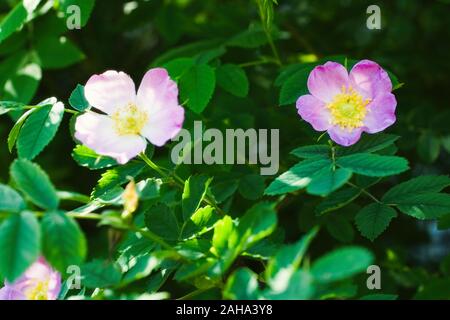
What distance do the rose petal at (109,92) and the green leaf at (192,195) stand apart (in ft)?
0.51

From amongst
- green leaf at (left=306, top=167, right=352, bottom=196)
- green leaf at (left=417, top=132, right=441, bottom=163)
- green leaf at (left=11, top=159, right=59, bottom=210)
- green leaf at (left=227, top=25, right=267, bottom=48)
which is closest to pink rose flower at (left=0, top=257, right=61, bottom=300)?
green leaf at (left=11, top=159, right=59, bottom=210)

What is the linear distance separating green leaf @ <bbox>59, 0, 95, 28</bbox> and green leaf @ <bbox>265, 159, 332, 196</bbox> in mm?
513

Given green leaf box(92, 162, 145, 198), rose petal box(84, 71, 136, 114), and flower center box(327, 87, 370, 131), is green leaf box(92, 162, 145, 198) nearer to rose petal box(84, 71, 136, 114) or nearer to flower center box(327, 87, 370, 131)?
rose petal box(84, 71, 136, 114)

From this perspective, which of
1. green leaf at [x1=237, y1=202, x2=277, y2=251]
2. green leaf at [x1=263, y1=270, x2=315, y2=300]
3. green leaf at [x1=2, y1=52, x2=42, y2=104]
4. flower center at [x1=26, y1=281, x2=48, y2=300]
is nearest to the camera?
green leaf at [x1=263, y1=270, x2=315, y2=300]

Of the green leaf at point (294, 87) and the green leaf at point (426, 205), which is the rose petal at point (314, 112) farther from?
the green leaf at point (426, 205)

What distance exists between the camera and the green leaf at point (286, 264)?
740 millimetres

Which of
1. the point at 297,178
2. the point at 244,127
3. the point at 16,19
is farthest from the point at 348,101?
the point at 16,19

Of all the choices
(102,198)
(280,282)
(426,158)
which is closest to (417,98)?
(426,158)

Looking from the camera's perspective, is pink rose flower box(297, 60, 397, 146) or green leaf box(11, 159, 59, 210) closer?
green leaf box(11, 159, 59, 210)

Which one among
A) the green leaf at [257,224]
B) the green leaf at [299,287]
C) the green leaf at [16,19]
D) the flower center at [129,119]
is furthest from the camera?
the green leaf at [16,19]

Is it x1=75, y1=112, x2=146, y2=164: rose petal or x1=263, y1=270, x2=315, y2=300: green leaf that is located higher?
x1=75, y1=112, x2=146, y2=164: rose petal

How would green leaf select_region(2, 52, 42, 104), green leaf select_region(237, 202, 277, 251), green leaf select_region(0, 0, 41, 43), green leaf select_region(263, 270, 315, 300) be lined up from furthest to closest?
green leaf select_region(2, 52, 42, 104), green leaf select_region(0, 0, 41, 43), green leaf select_region(237, 202, 277, 251), green leaf select_region(263, 270, 315, 300)

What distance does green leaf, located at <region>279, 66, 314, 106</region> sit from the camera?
1183 millimetres

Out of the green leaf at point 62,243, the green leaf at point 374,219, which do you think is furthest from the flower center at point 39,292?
the green leaf at point 374,219
